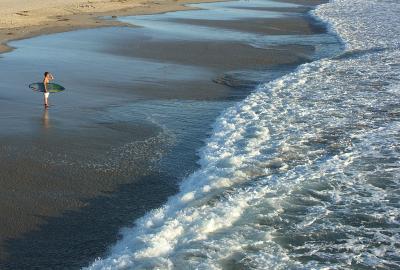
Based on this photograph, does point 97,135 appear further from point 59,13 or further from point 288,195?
point 59,13

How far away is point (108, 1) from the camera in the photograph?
42062mm

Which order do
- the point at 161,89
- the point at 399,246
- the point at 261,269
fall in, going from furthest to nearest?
the point at 161,89, the point at 399,246, the point at 261,269

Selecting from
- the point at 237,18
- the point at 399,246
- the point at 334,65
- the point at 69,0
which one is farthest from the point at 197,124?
the point at 69,0

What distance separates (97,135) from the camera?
11039mm

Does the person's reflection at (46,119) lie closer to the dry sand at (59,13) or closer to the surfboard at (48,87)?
the surfboard at (48,87)

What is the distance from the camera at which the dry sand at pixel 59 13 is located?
26359 mm

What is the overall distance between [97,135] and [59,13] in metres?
24.5

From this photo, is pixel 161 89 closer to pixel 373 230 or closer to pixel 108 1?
pixel 373 230

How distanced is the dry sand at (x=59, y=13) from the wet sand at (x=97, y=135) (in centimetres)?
476

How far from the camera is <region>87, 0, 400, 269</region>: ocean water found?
6.68 meters

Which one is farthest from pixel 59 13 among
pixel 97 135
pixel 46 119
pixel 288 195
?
pixel 288 195

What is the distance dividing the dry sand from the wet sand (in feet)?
15.6

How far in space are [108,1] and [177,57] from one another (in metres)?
23.6

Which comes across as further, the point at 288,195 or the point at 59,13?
the point at 59,13
